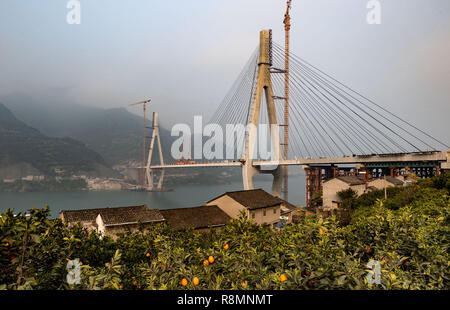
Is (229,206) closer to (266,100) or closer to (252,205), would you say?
(252,205)

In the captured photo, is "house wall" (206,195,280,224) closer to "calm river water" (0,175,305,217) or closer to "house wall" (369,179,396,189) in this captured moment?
"house wall" (369,179,396,189)

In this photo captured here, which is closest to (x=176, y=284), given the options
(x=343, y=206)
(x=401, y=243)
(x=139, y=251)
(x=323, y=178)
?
(x=401, y=243)

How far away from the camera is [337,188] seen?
98.8 feet

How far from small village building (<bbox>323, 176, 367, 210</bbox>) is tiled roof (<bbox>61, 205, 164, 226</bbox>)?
832 inches

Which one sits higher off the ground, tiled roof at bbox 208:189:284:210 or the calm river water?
tiled roof at bbox 208:189:284:210

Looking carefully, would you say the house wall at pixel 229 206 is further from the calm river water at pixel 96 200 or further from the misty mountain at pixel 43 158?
the misty mountain at pixel 43 158

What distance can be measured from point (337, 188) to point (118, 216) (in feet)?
79.1

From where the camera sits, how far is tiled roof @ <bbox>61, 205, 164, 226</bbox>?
16234mm

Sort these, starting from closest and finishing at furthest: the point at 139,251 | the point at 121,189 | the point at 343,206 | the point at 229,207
Result: the point at 139,251, the point at 229,207, the point at 343,206, the point at 121,189

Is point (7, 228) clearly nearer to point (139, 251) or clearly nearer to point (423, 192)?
point (139, 251)

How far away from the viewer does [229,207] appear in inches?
867

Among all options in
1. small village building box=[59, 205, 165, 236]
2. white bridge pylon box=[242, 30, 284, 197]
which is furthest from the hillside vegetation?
white bridge pylon box=[242, 30, 284, 197]

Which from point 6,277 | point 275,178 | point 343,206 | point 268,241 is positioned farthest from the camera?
point 275,178

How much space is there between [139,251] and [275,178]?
3526 cm
